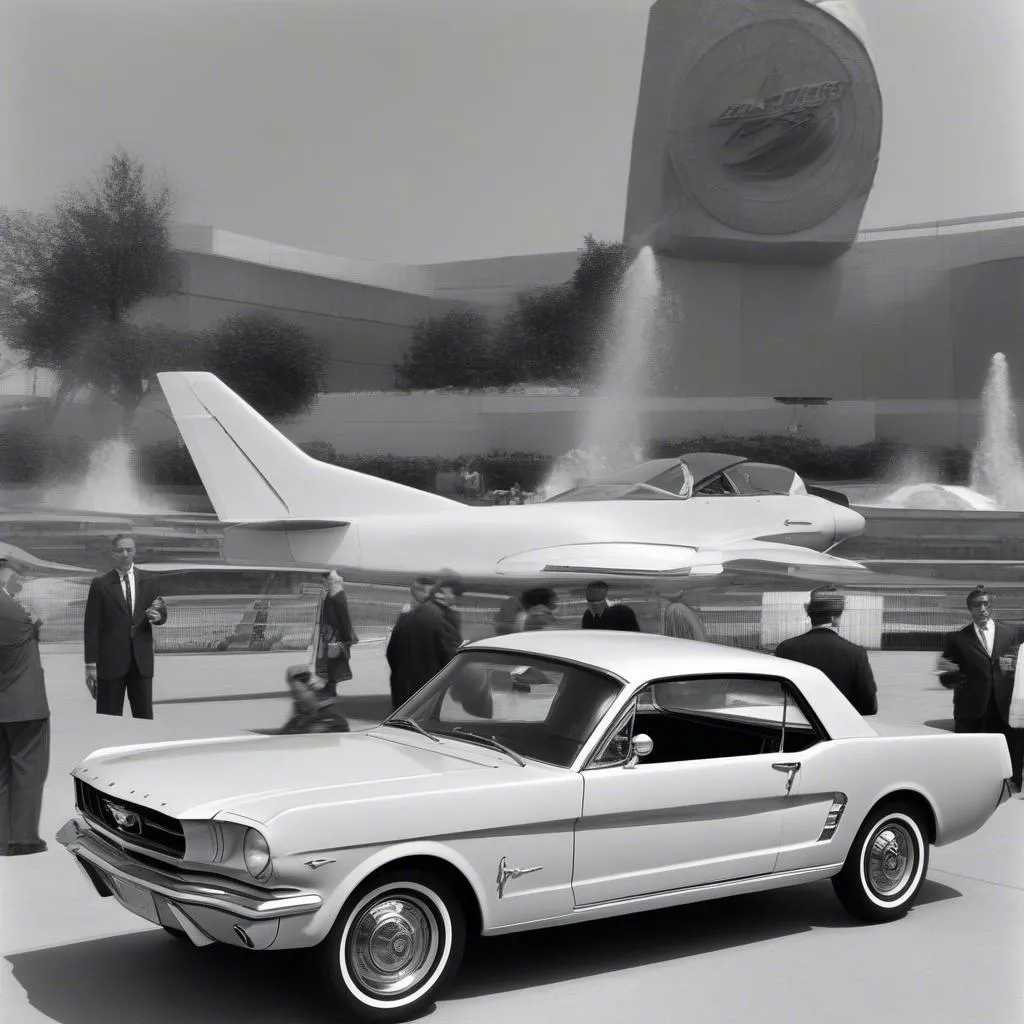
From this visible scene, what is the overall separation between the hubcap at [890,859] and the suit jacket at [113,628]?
5294 millimetres

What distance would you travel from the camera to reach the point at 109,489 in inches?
998

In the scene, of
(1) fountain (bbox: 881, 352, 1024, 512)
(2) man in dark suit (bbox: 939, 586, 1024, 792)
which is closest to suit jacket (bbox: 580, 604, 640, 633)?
(2) man in dark suit (bbox: 939, 586, 1024, 792)

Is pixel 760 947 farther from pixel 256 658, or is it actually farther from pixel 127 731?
pixel 256 658

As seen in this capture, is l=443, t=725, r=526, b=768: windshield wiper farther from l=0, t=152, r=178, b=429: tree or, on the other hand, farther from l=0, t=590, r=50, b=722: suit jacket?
l=0, t=152, r=178, b=429: tree

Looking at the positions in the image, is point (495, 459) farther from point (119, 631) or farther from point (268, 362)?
point (119, 631)

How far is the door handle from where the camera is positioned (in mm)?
5297

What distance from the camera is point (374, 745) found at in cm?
525

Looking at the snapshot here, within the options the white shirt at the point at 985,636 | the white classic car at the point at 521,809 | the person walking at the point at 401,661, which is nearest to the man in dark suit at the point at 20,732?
the white classic car at the point at 521,809

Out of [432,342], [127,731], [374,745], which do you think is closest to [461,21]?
[432,342]

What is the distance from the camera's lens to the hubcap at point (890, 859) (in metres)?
5.69

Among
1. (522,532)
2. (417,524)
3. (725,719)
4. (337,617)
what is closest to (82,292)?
(417,524)

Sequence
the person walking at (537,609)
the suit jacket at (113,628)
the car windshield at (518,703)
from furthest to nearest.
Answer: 1. the person walking at (537,609)
2. the suit jacket at (113,628)
3. the car windshield at (518,703)

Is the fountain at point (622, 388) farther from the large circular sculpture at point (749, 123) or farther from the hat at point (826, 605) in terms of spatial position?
the hat at point (826, 605)

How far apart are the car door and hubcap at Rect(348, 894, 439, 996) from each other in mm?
653
